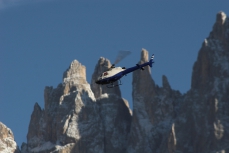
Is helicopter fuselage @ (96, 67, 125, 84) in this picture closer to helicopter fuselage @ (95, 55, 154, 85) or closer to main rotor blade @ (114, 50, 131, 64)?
helicopter fuselage @ (95, 55, 154, 85)

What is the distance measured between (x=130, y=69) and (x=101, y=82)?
7608mm

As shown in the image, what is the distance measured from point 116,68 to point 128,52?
31.1 feet

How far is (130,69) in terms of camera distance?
195500 mm

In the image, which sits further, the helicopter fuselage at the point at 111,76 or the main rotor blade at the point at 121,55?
the helicopter fuselage at the point at 111,76

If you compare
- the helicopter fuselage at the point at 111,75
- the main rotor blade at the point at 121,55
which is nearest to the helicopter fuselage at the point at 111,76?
the helicopter fuselage at the point at 111,75

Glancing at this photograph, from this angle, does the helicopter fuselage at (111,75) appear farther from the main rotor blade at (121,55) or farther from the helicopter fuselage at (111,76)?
the main rotor blade at (121,55)

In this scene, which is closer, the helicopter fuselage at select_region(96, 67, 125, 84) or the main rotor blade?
the main rotor blade

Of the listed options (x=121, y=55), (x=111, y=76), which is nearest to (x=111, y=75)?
(x=111, y=76)

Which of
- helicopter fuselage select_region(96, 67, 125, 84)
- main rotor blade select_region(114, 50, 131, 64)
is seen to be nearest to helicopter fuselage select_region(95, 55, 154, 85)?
helicopter fuselage select_region(96, 67, 125, 84)

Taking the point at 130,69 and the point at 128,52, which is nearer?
the point at 128,52

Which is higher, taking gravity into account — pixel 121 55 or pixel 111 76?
pixel 121 55

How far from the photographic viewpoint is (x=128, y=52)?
601 ft

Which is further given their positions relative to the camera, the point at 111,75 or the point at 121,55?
the point at 111,75

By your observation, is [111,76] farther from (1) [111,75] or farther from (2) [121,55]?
(2) [121,55]
